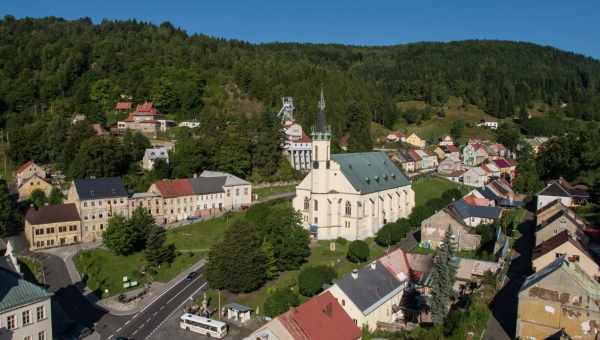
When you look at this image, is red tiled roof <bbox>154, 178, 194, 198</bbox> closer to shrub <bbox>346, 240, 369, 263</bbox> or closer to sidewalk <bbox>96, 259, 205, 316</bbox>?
sidewalk <bbox>96, 259, 205, 316</bbox>

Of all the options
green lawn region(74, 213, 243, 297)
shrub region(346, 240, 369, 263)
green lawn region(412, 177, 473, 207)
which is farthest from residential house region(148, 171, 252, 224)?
green lawn region(412, 177, 473, 207)

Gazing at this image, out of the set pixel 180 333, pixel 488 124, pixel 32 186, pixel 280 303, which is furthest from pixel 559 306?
pixel 488 124

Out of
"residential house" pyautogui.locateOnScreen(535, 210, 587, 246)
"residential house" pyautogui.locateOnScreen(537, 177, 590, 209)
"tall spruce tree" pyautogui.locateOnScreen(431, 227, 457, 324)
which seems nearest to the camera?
"tall spruce tree" pyautogui.locateOnScreen(431, 227, 457, 324)

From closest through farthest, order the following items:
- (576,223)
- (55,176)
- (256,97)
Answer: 1. (576,223)
2. (55,176)
3. (256,97)

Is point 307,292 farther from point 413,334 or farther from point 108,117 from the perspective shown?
point 108,117

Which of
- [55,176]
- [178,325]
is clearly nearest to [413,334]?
[178,325]

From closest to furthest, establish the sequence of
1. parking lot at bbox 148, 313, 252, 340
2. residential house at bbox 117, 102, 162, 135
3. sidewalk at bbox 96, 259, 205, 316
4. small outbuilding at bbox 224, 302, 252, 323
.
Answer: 1. parking lot at bbox 148, 313, 252, 340
2. small outbuilding at bbox 224, 302, 252, 323
3. sidewalk at bbox 96, 259, 205, 316
4. residential house at bbox 117, 102, 162, 135
